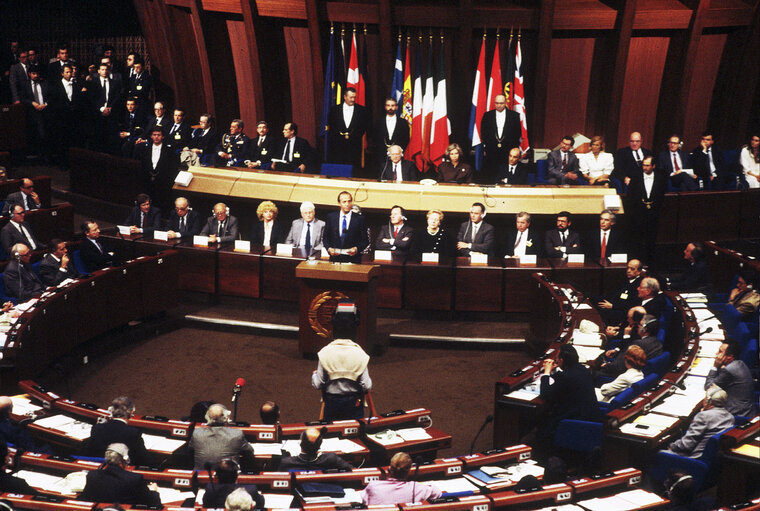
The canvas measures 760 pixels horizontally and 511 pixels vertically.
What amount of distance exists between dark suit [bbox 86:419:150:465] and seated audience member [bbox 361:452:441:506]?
5.54 ft

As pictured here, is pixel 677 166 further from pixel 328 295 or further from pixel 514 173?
pixel 328 295

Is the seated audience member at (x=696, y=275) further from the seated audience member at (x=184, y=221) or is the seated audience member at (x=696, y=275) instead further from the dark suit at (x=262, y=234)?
the seated audience member at (x=184, y=221)

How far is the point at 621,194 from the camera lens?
11.8 m

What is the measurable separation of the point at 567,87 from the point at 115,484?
1024 centimetres

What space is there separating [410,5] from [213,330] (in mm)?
5490

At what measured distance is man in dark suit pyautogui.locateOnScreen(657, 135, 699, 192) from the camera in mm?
12188

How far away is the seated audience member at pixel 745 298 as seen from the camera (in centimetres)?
849

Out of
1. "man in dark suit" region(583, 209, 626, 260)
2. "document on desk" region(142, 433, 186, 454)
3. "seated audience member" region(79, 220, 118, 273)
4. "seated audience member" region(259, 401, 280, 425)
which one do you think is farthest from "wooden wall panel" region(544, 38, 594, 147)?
"document on desk" region(142, 433, 186, 454)

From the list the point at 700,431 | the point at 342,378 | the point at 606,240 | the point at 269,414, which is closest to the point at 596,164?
the point at 606,240

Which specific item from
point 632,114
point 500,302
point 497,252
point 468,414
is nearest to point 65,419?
point 468,414

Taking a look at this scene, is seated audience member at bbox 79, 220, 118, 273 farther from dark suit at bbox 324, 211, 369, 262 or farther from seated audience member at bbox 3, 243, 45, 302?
dark suit at bbox 324, 211, 369, 262

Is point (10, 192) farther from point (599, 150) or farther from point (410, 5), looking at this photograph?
point (599, 150)

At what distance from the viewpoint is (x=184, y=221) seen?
36.3 ft

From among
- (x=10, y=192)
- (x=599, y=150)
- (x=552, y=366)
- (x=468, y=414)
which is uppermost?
(x=599, y=150)
